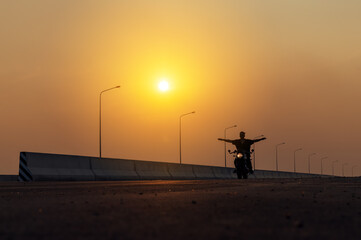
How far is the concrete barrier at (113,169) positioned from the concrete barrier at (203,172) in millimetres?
12754

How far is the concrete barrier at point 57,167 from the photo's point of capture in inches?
1107

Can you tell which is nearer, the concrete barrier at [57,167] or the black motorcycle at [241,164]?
the concrete barrier at [57,167]

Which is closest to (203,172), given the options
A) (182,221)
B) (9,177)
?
(9,177)

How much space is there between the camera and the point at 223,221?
6.77 metres

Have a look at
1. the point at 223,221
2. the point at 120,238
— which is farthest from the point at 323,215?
the point at 120,238

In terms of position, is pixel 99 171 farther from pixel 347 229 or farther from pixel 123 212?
pixel 347 229

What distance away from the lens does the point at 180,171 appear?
47906 millimetres

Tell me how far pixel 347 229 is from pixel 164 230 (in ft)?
5.50

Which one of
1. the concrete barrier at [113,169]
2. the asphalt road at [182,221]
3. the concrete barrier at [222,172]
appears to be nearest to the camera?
the asphalt road at [182,221]

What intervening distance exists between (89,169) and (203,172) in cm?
2080

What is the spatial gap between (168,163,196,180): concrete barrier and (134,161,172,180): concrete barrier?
90cm

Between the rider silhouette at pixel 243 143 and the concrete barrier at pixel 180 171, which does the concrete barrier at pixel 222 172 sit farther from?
the rider silhouette at pixel 243 143

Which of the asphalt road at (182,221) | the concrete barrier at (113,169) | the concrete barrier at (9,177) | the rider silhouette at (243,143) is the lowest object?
the asphalt road at (182,221)

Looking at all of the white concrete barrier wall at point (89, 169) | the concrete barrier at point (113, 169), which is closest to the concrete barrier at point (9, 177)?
the white concrete barrier wall at point (89, 169)
